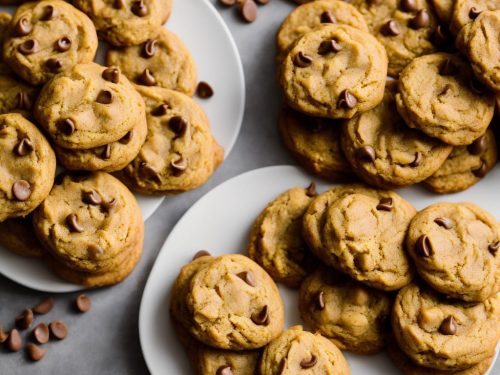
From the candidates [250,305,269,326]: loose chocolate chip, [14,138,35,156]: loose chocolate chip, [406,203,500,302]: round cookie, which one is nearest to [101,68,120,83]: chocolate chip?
[14,138,35,156]: loose chocolate chip

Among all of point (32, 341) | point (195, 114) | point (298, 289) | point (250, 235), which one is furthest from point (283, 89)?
point (32, 341)

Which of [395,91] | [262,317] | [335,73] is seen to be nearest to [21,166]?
[262,317]

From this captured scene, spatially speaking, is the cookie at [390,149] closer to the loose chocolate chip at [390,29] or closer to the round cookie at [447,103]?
the round cookie at [447,103]

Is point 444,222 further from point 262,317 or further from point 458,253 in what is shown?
point 262,317

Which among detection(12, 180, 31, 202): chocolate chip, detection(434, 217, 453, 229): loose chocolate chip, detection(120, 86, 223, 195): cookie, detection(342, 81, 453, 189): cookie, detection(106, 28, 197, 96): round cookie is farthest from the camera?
detection(106, 28, 197, 96): round cookie

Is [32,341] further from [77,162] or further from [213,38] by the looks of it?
[213,38]

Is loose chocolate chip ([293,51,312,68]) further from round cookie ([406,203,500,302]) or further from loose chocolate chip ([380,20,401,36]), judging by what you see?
round cookie ([406,203,500,302])

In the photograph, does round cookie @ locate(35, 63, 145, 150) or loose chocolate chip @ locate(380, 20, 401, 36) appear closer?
round cookie @ locate(35, 63, 145, 150)

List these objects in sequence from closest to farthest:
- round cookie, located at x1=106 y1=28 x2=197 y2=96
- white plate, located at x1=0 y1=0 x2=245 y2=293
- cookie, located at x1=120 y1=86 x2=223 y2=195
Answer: cookie, located at x1=120 y1=86 x2=223 y2=195
round cookie, located at x1=106 y1=28 x2=197 y2=96
white plate, located at x1=0 y1=0 x2=245 y2=293
